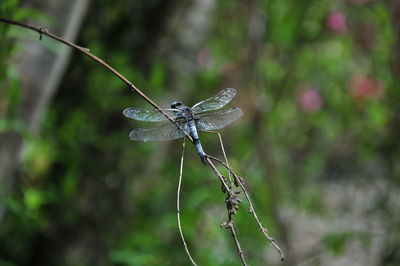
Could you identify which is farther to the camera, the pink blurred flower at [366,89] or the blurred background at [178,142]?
the pink blurred flower at [366,89]

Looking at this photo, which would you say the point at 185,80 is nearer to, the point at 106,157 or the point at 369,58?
the point at 106,157

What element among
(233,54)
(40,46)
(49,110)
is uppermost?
(233,54)

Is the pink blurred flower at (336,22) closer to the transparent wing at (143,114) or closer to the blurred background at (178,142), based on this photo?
the blurred background at (178,142)

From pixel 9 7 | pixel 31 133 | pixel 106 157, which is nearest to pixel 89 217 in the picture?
pixel 106 157

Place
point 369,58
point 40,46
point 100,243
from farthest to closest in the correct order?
point 369,58 → point 100,243 → point 40,46

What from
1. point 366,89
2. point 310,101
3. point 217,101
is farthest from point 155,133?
point 310,101

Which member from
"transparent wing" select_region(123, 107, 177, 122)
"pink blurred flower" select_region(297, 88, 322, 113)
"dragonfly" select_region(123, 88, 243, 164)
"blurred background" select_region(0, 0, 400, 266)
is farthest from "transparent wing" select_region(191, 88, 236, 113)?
"pink blurred flower" select_region(297, 88, 322, 113)

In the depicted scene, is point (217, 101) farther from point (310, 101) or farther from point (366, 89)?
point (310, 101)

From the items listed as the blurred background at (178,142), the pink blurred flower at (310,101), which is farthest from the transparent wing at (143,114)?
the pink blurred flower at (310,101)
